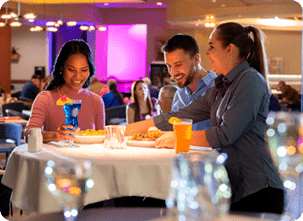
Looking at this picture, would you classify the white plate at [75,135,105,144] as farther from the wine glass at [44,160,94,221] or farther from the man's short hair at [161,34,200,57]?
the man's short hair at [161,34,200,57]

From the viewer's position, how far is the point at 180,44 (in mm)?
2441

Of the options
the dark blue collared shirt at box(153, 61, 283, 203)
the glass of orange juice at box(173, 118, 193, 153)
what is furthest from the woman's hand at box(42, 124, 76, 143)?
the dark blue collared shirt at box(153, 61, 283, 203)

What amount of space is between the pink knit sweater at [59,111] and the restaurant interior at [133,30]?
8.86 meters

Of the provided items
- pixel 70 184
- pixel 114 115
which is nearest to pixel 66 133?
pixel 70 184

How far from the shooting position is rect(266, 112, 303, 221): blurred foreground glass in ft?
5.49

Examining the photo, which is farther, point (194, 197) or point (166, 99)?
point (166, 99)

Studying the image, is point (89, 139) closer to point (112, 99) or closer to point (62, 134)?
point (62, 134)

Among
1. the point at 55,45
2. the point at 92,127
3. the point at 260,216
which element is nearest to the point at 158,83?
the point at 55,45

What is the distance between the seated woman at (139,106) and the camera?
539 centimetres

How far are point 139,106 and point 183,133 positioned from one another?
12.5 feet

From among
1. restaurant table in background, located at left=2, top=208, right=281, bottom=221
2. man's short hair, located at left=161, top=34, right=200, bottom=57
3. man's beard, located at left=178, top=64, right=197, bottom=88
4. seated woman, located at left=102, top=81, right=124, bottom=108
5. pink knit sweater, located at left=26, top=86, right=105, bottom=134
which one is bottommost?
seated woman, located at left=102, top=81, right=124, bottom=108

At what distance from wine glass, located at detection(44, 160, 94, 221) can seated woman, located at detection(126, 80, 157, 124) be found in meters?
4.05

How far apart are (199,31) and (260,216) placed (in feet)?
44.6

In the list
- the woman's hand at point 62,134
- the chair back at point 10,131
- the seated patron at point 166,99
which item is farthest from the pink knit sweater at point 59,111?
the chair back at point 10,131
